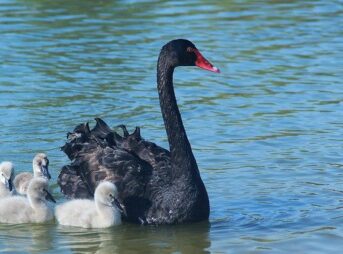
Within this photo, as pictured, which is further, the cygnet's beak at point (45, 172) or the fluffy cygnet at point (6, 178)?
the cygnet's beak at point (45, 172)

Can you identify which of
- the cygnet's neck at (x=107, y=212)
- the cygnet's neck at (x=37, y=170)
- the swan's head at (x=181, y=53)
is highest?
the swan's head at (x=181, y=53)

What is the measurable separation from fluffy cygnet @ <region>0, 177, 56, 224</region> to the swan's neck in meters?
1.13

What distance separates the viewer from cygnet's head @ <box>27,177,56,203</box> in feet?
32.4

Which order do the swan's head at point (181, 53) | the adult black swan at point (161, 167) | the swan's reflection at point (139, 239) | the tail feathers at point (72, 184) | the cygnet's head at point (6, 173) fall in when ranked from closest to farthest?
1. the swan's reflection at point (139, 239)
2. the adult black swan at point (161, 167)
3. the swan's head at point (181, 53)
4. the cygnet's head at point (6, 173)
5. the tail feathers at point (72, 184)

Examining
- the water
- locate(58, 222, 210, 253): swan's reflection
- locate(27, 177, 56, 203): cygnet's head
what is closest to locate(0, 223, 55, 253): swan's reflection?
the water

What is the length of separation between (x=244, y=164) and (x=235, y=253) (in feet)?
8.17

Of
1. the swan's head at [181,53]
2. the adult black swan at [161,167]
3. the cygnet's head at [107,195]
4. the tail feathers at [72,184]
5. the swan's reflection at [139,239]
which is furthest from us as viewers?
the tail feathers at [72,184]

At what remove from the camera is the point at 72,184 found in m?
10.4

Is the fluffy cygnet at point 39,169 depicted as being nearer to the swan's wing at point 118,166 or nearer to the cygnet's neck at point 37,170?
the cygnet's neck at point 37,170

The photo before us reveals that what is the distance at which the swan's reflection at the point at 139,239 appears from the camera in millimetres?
9305

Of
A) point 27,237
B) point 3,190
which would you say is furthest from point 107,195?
point 3,190

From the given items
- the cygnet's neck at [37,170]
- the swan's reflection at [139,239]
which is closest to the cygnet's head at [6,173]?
the cygnet's neck at [37,170]

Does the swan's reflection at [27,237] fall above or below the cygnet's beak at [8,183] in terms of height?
below

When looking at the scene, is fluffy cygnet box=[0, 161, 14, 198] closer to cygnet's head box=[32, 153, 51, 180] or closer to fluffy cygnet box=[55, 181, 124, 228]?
cygnet's head box=[32, 153, 51, 180]
